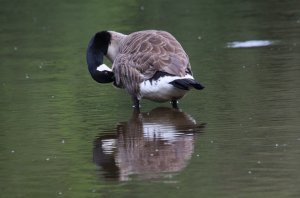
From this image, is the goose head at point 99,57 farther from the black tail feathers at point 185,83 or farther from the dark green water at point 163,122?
the black tail feathers at point 185,83

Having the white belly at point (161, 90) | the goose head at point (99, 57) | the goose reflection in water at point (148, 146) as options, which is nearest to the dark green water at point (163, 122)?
the goose reflection in water at point (148, 146)

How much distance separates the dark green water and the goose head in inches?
15.4

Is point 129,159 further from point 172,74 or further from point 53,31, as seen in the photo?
point 53,31

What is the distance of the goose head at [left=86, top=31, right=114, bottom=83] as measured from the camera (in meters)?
14.0

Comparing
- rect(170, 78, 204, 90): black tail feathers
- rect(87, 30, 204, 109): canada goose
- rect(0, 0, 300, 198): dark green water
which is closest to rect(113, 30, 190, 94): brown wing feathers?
rect(87, 30, 204, 109): canada goose

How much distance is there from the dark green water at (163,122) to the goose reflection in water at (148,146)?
0.5 inches

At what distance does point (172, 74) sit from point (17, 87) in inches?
146

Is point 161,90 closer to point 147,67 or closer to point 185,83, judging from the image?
point 147,67

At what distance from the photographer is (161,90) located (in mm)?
13125

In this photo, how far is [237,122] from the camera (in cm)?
1202

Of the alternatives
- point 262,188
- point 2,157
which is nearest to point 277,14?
point 2,157

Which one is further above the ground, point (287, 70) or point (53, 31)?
point (287, 70)

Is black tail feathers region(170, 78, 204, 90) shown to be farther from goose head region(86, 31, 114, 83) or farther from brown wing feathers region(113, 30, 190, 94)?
goose head region(86, 31, 114, 83)

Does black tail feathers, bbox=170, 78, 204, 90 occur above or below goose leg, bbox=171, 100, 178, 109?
above
